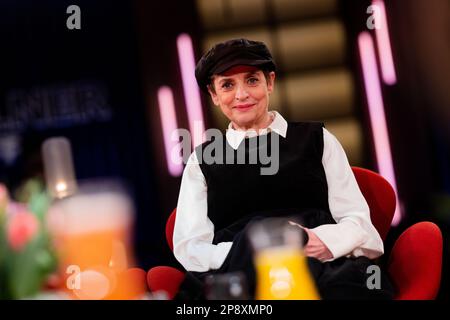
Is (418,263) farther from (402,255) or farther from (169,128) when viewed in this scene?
(169,128)

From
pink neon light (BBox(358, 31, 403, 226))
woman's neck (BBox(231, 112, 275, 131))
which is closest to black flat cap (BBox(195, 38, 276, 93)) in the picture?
woman's neck (BBox(231, 112, 275, 131))

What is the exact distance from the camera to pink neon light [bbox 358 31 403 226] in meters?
3.63

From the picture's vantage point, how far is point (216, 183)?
239 cm

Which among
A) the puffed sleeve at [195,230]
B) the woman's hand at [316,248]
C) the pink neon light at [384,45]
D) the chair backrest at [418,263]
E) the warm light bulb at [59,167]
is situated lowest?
the chair backrest at [418,263]

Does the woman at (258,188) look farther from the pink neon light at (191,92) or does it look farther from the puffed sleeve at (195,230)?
the pink neon light at (191,92)

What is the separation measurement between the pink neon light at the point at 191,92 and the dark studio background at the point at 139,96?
2.2 inches

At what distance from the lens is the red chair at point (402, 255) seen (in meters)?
2.20

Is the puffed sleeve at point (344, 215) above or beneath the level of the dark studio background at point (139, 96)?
beneath

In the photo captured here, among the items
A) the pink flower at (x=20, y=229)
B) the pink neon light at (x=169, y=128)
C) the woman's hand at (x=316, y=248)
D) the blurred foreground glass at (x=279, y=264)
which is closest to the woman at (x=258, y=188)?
the woman's hand at (x=316, y=248)

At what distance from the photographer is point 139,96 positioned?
144 inches

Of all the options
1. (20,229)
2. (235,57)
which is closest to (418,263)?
(235,57)

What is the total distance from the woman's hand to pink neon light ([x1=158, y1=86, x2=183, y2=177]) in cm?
146
